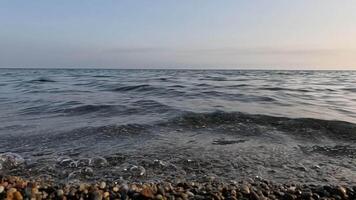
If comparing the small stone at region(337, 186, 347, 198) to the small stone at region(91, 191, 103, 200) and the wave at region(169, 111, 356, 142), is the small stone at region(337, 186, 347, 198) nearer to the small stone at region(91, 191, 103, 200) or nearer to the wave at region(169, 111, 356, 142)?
the small stone at region(91, 191, 103, 200)


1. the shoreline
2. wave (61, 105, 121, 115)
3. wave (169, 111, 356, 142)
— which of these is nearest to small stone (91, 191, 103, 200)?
the shoreline

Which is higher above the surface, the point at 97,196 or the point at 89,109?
the point at 97,196

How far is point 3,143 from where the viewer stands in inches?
287

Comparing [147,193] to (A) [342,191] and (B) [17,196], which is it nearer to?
(B) [17,196]

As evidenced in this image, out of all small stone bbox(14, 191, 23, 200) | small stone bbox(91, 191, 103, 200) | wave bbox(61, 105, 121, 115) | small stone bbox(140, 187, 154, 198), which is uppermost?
small stone bbox(14, 191, 23, 200)

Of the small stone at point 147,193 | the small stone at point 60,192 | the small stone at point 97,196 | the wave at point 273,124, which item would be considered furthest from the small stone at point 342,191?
the wave at point 273,124

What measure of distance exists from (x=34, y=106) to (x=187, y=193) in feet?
34.7

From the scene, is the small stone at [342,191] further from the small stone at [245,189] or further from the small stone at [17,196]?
the small stone at [17,196]

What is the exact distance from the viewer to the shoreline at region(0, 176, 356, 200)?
12.3ft

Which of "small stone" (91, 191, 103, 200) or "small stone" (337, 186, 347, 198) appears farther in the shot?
"small stone" (337, 186, 347, 198)

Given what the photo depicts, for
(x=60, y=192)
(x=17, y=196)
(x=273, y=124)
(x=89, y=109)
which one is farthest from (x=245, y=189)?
(x=89, y=109)

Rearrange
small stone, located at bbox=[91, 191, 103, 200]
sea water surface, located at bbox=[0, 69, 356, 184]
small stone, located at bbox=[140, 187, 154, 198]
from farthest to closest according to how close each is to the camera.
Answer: sea water surface, located at bbox=[0, 69, 356, 184]
small stone, located at bbox=[140, 187, 154, 198]
small stone, located at bbox=[91, 191, 103, 200]

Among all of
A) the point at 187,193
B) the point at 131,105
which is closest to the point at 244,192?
the point at 187,193

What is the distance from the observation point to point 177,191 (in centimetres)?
418
